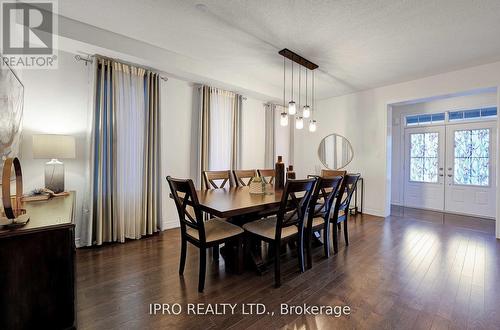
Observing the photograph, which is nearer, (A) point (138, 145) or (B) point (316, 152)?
(A) point (138, 145)

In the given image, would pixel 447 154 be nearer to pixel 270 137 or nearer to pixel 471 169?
pixel 471 169

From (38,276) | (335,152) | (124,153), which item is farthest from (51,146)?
(335,152)

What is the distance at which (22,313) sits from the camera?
129cm

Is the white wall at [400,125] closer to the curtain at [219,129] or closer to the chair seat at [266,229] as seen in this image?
the curtain at [219,129]

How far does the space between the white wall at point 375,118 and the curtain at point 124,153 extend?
13.1 feet

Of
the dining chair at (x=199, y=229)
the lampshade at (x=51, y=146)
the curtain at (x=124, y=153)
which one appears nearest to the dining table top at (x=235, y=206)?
the dining chair at (x=199, y=229)

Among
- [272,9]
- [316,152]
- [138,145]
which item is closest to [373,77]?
[316,152]

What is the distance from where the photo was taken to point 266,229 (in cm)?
224

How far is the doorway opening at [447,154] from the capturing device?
4.43 metres

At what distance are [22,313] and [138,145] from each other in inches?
90.8

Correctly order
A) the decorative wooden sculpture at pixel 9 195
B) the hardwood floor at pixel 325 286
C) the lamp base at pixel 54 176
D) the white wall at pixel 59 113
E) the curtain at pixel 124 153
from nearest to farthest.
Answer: the decorative wooden sculpture at pixel 9 195, the hardwood floor at pixel 325 286, the lamp base at pixel 54 176, the white wall at pixel 59 113, the curtain at pixel 124 153

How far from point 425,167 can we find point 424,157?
24 cm

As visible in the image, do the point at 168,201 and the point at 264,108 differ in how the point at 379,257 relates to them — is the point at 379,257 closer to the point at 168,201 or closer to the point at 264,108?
the point at 168,201

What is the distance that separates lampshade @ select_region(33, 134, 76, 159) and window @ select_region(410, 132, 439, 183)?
6.66 meters
